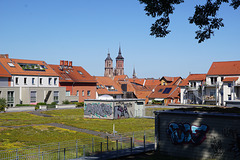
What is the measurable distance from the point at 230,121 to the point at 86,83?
5652cm

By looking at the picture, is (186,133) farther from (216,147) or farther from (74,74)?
(74,74)

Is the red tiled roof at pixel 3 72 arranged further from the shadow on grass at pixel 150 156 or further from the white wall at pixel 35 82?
the shadow on grass at pixel 150 156

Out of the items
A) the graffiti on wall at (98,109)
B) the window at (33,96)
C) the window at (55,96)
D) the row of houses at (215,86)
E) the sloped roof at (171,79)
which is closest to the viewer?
the graffiti on wall at (98,109)

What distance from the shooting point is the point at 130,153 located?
67.5 feet

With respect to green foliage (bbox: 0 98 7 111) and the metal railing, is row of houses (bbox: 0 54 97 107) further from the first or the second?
the metal railing

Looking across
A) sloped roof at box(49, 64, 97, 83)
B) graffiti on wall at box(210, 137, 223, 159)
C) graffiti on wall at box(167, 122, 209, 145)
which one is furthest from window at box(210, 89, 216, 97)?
graffiti on wall at box(210, 137, 223, 159)

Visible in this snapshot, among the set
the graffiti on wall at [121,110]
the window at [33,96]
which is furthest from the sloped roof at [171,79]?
the graffiti on wall at [121,110]

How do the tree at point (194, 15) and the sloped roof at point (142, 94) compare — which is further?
the sloped roof at point (142, 94)

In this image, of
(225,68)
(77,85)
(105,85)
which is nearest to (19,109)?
(77,85)

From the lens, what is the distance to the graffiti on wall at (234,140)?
17767mm

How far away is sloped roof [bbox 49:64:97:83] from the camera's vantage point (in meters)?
69.6

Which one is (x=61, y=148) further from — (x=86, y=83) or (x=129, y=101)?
(x=86, y=83)

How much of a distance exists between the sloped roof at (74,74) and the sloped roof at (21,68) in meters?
2.84

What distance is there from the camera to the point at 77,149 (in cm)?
1945
